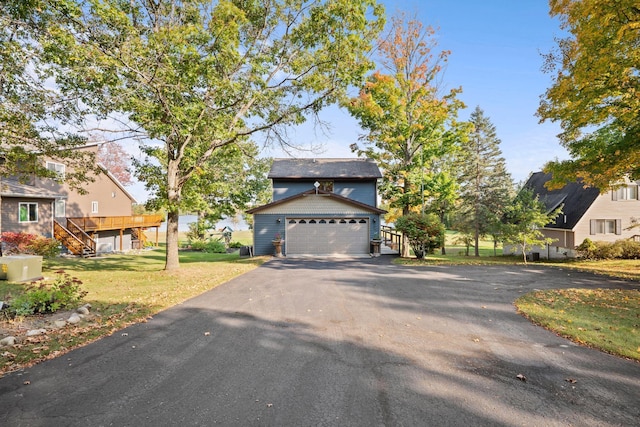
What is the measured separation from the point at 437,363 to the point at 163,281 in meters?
9.76

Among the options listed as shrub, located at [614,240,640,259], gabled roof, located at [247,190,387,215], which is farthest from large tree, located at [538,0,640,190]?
shrub, located at [614,240,640,259]

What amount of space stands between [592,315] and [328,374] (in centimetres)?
674

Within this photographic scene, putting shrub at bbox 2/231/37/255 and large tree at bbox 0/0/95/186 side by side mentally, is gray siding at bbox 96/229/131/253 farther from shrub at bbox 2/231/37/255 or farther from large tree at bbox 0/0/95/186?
large tree at bbox 0/0/95/186

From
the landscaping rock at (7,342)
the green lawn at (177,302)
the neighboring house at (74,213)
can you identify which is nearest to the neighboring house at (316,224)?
the green lawn at (177,302)

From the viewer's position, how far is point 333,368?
174 inches

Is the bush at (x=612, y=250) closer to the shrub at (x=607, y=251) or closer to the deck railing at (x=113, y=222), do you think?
the shrub at (x=607, y=251)

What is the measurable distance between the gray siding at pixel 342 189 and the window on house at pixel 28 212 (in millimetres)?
15555

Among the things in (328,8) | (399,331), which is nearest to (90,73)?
(328,8)

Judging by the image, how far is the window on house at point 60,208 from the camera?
22.8m

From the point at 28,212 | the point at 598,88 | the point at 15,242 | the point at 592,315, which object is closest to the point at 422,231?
the point at 598,88

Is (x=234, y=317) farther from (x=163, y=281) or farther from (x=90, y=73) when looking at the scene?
(x=90, y=73)

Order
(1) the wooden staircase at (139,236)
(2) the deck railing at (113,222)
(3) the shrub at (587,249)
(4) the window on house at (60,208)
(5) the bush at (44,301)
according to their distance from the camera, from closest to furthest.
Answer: (5) the bush at (44,301) < (3) the shrub at (587,249) < (4) the window on house at (60,208) < (2) the deck railing at (113,222) < (1) the wooden staircase at (139,236)

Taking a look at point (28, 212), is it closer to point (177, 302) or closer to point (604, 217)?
point (177, 302)

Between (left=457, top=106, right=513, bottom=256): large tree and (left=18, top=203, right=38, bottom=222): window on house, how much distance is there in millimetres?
33216
